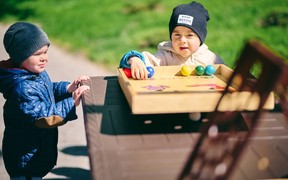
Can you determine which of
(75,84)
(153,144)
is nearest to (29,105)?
(75,84)

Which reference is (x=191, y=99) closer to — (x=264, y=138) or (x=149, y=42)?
(x=264, y=138)

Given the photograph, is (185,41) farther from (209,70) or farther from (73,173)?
(73,173)

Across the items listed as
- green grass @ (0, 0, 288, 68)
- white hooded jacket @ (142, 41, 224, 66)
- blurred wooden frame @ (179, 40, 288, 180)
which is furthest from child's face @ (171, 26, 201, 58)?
green grass @ (0, 0, 288, 68)

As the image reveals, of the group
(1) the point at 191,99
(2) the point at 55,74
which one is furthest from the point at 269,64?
(2) the point at 55,74

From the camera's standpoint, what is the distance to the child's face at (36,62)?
2.42 meters

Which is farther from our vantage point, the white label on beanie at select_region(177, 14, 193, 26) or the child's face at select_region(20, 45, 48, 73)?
the white label on beanie at select_region(177, 14, 193, 26)

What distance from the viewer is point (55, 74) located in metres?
5.57

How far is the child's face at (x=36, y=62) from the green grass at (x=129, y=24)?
326cm

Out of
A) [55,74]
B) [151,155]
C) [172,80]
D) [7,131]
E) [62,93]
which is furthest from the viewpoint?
[55,74]

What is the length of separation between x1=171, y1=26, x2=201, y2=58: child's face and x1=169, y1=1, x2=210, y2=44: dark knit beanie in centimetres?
3

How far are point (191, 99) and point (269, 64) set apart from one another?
64cm

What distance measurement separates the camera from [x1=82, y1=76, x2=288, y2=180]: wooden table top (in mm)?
1593

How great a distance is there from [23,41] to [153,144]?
105 centimetres

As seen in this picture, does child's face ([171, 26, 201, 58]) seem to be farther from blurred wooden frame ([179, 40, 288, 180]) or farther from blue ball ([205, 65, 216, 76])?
blurred wooden frame ([179, 40, 288, 180])
